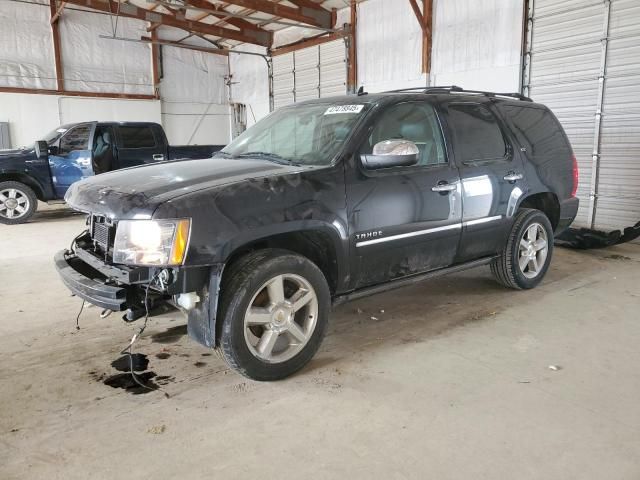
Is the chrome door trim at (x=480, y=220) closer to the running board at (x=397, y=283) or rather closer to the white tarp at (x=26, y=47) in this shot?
the running board at (x=397, y=283)

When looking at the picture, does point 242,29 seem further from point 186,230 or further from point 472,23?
point 186,230

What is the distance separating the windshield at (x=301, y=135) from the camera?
347 centimetres

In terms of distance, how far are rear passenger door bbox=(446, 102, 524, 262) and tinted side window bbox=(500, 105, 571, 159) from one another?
8.4 inches

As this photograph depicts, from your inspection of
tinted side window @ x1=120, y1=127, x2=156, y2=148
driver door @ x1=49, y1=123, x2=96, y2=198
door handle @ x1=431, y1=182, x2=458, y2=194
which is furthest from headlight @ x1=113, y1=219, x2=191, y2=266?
tinted side window @ x1=120, y1=127, x2=156, y2=148

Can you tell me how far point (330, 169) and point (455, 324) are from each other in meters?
1.70

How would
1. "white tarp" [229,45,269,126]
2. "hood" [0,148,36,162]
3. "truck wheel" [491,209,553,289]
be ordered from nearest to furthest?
1. "truck wheel" [491,209,553,289]
2. "hood" [0,148,36,162]
3. "white tarp" [229,45,269,126]

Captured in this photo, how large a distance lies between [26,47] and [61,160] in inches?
300

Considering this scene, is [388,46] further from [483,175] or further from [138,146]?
[483,175]

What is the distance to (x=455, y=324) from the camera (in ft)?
13.3

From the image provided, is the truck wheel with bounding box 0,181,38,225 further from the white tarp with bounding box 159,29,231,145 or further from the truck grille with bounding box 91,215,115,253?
the white tarp with bounding box 159,29,231,145

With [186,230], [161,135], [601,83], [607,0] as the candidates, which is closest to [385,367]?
[186,230]

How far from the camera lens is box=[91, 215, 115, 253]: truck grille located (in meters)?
2.94

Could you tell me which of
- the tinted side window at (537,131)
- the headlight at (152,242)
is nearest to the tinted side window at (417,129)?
the tinted side window at (537,131)

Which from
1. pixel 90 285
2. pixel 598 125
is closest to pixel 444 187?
pixel 90 285
